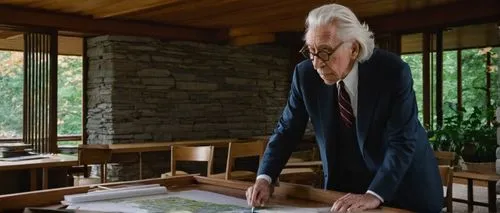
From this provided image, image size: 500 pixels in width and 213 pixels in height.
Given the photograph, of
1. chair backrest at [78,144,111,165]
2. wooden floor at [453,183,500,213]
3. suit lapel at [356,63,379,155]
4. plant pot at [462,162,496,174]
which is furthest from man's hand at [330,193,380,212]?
plant pot at [462,162,496,174]

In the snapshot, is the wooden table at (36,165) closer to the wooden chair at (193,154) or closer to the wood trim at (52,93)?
the wooden chair at (193,154)

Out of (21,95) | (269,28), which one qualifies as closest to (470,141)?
(269,28)

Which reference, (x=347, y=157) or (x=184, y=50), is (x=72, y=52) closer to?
(x=184, y=50)

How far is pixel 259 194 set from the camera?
1.76 meters

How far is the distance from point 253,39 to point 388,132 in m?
5.72

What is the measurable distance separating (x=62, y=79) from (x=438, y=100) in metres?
5.54

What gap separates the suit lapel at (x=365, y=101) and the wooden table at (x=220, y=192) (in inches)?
8.0

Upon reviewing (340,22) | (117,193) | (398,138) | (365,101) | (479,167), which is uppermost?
(340,22)

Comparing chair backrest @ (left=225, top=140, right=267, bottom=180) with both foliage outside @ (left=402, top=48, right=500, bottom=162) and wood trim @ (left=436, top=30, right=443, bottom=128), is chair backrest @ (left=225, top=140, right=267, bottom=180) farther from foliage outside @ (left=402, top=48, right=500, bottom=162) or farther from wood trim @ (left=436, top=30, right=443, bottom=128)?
wood trim @ (left=436, top=30, right=443, bottom=128)

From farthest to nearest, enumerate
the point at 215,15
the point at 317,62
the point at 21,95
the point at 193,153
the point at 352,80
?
the point at 21,95, the point at 215,15, the point at 193,153, the point at 352,80, the point at 317,62

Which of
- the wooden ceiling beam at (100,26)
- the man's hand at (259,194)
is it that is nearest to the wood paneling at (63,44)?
the wooden ceiling beam at (100,26)

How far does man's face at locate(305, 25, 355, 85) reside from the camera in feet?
5.41

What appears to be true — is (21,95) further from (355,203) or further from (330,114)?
(355,203)

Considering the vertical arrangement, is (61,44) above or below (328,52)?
above
